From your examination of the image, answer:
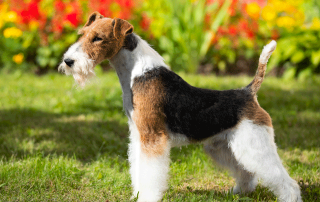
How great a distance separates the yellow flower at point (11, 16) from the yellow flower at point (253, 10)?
617 centimetres

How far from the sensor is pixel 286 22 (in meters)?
7.22

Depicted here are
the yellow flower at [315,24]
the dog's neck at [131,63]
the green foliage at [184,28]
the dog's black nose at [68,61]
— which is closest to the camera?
the dog's black nose at [68,61]

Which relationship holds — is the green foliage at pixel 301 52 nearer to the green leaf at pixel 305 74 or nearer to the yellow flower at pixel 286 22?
the green leaf at pixel 305 74

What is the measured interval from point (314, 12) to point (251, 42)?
1704mm

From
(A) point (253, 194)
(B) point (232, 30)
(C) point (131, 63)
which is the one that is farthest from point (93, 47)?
(B) point (232, 30)

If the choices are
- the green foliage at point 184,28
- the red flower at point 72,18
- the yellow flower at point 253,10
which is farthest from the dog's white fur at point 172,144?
the yellow flower at point 253,10

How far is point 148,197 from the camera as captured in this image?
238 cm

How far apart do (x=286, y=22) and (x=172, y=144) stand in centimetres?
611

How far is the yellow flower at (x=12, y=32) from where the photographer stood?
758cm

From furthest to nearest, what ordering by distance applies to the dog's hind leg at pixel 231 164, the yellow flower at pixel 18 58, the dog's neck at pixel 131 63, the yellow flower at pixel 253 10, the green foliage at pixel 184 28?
the yellow flower at pixel 18 58 < the yellow flower at pixel 253 10 < the green foliage at pixel 184 28 < the dog's hind leg at pixel 231 164 < the dog's neck at pixel 131 63

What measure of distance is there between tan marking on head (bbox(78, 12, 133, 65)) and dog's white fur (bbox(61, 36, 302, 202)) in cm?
8

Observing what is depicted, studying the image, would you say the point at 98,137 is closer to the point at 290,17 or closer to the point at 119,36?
the point at 119,36

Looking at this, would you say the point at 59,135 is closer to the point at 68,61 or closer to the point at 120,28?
the point at 68,61

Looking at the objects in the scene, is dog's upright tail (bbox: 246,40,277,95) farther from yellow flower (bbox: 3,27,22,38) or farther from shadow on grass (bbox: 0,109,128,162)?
yellow flower (bbox: 3,27,22,38)
